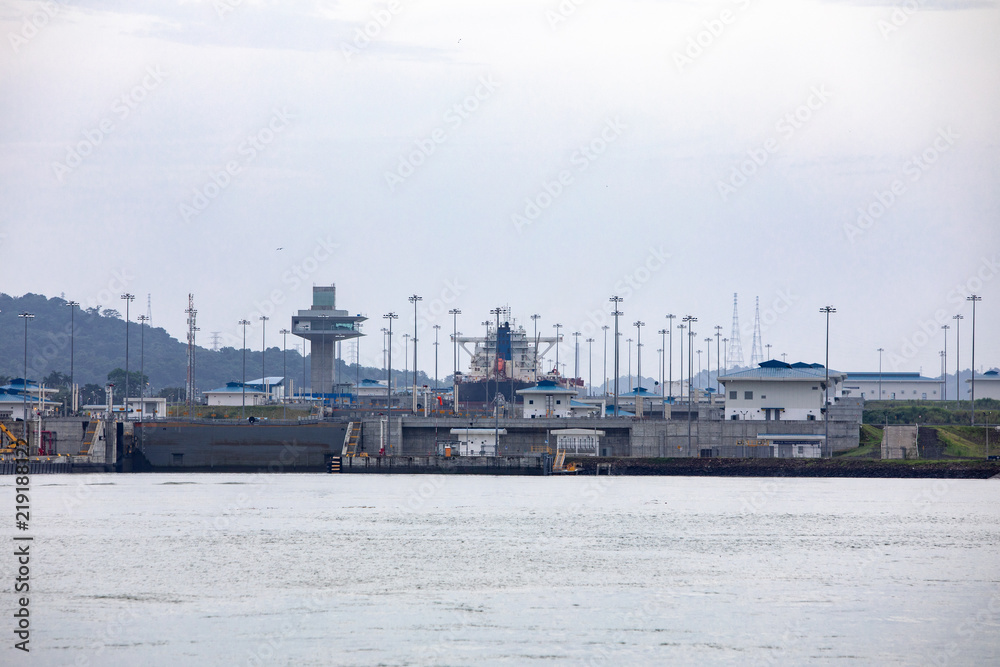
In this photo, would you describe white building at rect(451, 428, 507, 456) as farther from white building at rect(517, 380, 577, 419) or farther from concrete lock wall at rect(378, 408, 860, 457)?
white building at rect(517, 380, 577, 419)

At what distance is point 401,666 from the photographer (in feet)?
86.8

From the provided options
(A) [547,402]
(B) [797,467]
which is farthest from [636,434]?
(A) [547,402]

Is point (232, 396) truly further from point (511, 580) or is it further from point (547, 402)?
point (511, 580)

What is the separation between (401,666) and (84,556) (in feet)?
67.4

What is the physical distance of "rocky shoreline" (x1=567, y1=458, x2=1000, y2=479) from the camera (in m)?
80.8

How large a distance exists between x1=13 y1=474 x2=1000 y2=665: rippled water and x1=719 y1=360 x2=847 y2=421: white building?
88.4 ft

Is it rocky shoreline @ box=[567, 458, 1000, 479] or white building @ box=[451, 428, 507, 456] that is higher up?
white building @ box=[451, 428, 507, 456]

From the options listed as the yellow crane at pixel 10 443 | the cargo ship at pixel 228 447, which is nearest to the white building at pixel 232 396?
the cargo ship at pixel 228 447

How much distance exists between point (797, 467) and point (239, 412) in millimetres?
58245

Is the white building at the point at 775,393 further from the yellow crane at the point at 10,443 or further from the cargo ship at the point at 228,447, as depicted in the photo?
the yellow crane at the point at 10,443

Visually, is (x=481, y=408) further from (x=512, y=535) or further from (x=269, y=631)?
(x=269, y=631)

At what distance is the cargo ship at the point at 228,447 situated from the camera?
292ft

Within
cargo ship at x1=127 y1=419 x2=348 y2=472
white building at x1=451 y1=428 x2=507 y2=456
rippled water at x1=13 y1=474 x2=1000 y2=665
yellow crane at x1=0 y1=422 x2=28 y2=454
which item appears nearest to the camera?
rippled water at x1=13 y1=474 x2=1000 y2=665

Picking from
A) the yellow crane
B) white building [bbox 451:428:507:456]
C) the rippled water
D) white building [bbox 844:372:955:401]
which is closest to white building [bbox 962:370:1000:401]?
white building [bbox 844:372:955:401]
